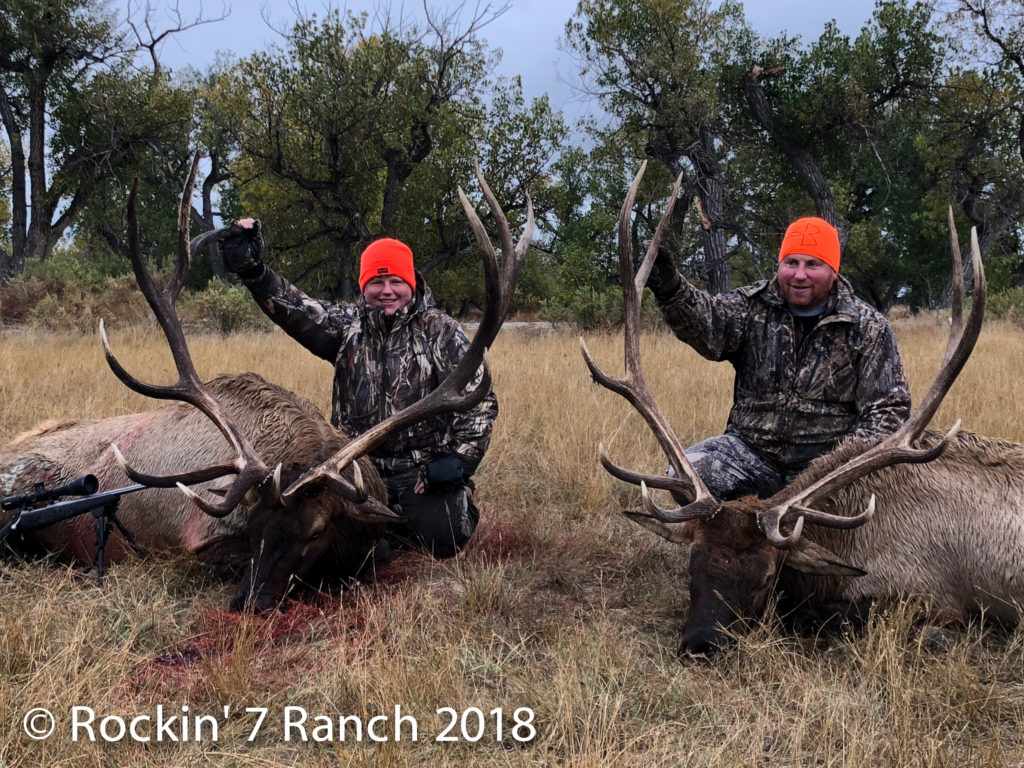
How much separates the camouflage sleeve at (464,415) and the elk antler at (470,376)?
0.58m

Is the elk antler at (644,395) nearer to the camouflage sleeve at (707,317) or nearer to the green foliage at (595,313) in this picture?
the camouflage sleeve at (707,317)

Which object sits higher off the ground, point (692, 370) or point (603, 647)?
point (692, 370)

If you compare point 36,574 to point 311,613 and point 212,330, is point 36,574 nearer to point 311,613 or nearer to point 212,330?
point 311,613

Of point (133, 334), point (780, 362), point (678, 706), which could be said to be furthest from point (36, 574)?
point (133, 334)

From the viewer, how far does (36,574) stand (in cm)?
402

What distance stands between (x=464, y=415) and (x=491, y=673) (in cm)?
193

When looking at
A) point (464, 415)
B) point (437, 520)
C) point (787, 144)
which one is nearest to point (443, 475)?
point (437, 520)

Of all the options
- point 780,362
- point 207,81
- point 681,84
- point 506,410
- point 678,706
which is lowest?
point 678,706

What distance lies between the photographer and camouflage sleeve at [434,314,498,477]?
4.75m

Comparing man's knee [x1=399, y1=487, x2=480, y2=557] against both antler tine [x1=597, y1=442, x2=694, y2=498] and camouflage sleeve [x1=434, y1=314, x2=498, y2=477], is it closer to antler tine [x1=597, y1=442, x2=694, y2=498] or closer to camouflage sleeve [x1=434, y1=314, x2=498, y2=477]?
camouflage sleeve [x1=434, y1=314, x2=498, y2=477]

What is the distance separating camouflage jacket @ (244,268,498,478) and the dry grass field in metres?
0.62

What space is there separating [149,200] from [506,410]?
109ft

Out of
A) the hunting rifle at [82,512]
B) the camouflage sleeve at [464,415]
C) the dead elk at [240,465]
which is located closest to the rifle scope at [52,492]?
the hunting rifle at [82,512]

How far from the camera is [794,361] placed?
463cm
